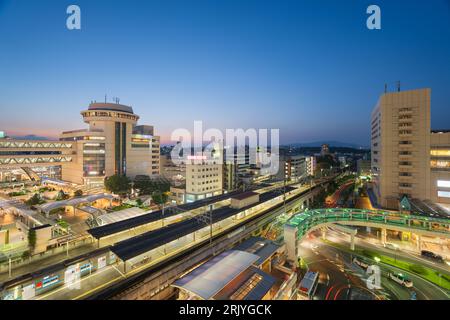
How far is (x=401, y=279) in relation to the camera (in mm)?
18375

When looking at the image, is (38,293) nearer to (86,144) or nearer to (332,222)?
(332,222)

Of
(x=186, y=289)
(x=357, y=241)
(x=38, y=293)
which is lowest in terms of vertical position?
(x=357, y=241)

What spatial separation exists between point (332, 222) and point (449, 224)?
11.4 meters

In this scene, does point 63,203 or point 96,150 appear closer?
point 63,203

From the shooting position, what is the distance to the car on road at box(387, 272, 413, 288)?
59.2ft

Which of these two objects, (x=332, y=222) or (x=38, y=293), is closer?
(x=38, y=293)

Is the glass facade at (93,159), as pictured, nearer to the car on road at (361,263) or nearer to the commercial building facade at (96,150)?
the commercial building facade at (96,150)

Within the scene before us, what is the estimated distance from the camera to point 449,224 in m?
22.7

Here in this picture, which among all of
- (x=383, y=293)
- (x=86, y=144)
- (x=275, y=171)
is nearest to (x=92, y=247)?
(x=383, y=293)

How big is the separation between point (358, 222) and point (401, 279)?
27.3 feet

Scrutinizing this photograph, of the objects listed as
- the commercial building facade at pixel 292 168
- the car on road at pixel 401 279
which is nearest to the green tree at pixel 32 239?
the car on road at pixel 401 279

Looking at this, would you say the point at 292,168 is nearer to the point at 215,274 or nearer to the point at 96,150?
the point at 96,150

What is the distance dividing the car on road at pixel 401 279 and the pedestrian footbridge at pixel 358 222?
23.9 feet

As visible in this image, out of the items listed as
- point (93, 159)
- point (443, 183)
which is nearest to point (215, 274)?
point (443, 183)
